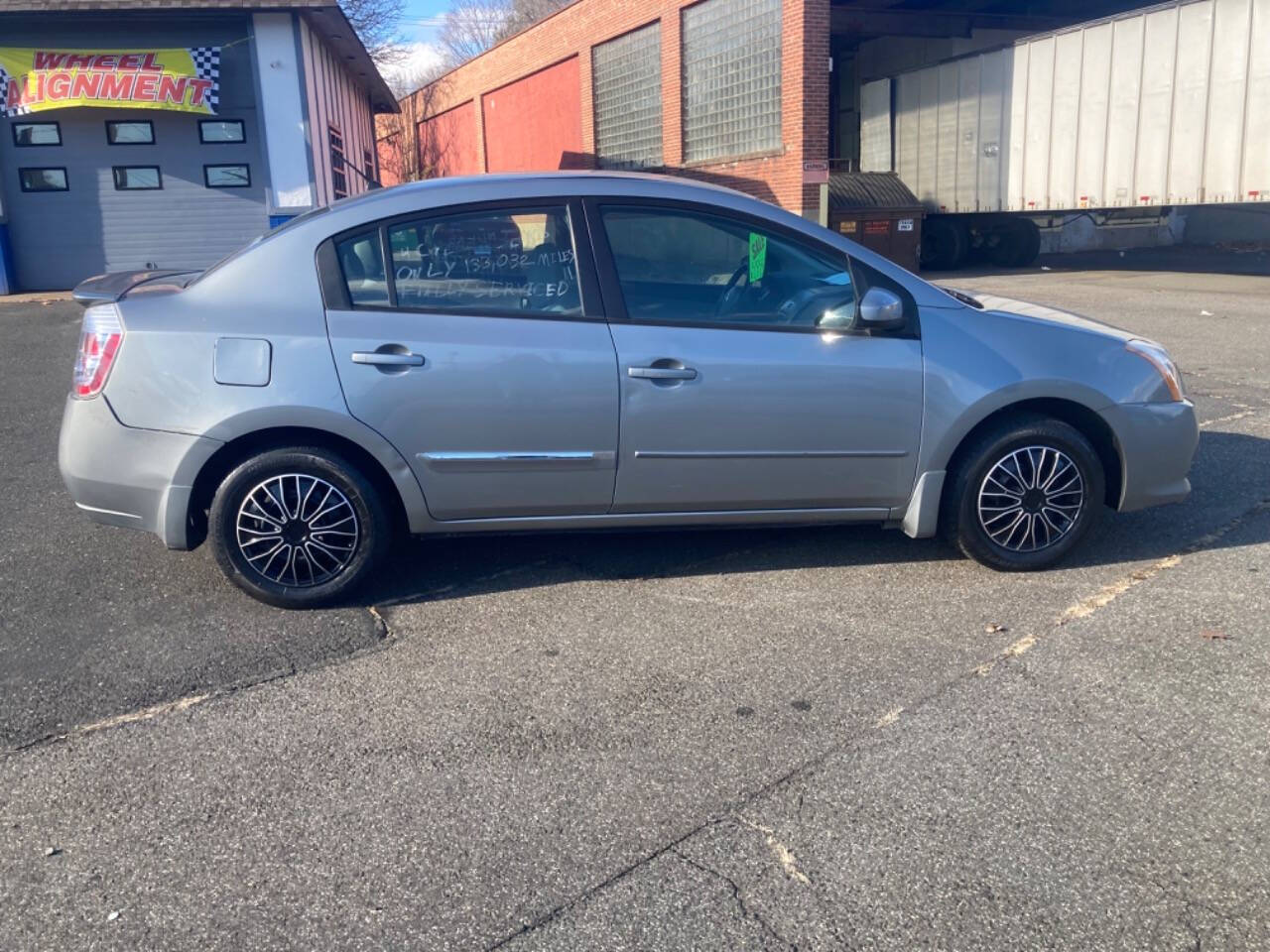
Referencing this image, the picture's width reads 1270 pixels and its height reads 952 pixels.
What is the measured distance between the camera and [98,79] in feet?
60.5

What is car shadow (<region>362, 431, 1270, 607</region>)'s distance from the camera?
4.91 meters

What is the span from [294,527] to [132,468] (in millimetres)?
666

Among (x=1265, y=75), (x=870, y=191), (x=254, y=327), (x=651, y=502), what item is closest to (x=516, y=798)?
(x=651, y=502)

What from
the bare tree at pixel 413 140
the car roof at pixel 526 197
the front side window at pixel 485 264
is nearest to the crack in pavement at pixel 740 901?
the front side window at pixel 485 264

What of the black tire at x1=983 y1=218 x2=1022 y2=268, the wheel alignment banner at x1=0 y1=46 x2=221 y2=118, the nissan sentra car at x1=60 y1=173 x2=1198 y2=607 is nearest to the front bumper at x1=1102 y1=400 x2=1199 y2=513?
the nissan sentra car at x1=60 y1=173 x2=1198 y2=607

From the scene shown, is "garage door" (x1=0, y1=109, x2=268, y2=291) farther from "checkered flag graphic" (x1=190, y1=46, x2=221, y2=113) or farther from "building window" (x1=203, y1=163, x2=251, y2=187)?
"checkered flag graphic" (x1=190, y1=46, x2=221, y2=113)

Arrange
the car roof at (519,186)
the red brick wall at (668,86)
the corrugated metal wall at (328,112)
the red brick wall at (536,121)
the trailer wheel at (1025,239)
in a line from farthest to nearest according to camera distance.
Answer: the red brick wall at (536,121) → the trailer wheel at (1025,239) → the red brick wall at (668,86) → the corrugated metal wall at (328,112) → the car roof at (519,186)

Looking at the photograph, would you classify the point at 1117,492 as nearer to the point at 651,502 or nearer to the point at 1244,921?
the point at 651,502

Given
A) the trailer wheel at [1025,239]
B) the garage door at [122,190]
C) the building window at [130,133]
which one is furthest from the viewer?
the trailer wheel at [1025,239]

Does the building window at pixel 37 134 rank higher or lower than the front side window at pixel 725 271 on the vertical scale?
higher

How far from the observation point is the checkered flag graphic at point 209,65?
61.6 feet

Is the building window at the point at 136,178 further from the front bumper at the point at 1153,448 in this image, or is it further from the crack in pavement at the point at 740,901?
the crack in pavement at the point at 740,901

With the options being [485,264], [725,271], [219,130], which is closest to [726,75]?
[219,130]

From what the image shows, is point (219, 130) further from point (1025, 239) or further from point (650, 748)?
point (650, 748)
